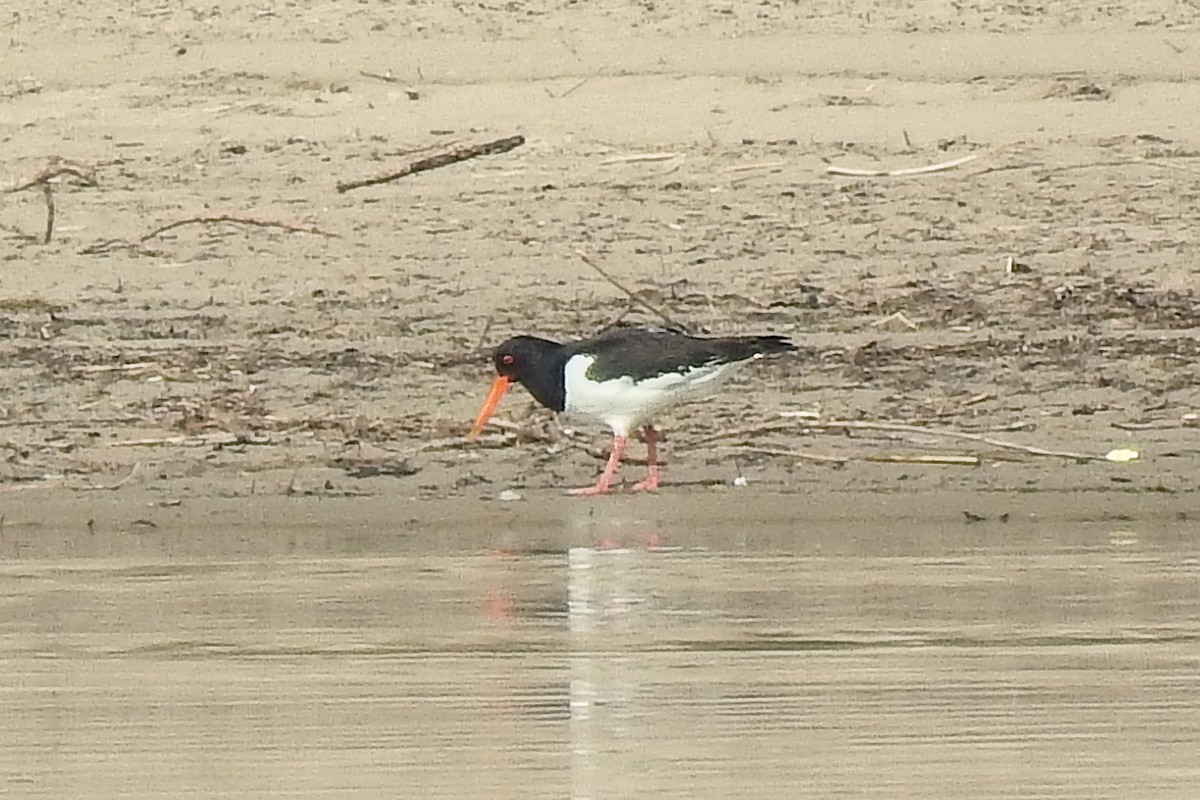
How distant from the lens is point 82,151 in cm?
1452

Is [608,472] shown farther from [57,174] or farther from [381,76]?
[381,76]

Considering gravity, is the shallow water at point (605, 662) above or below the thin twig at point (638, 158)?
below

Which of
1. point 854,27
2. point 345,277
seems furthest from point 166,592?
point 854,27

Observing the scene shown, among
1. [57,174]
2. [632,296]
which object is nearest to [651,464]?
[632,296]

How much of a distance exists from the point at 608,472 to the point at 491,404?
493mm

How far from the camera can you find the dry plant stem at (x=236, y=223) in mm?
12938

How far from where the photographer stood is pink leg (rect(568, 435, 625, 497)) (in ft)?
32.2

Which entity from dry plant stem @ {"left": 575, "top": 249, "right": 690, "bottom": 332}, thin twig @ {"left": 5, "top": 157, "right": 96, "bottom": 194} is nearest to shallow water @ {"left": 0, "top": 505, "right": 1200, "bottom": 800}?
dry plant stem @ {"left": 575, "top": 249, "right": 690, "bottom": 332}

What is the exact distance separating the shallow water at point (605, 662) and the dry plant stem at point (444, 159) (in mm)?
4474

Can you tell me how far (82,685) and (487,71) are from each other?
935 cm

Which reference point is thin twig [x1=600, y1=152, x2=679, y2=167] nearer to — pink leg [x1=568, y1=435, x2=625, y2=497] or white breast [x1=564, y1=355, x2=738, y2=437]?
pink leg [x1=568, y1=435, x2=625, y2=497]

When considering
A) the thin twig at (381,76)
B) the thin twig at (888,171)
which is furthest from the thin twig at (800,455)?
the thin twig at (381,76)

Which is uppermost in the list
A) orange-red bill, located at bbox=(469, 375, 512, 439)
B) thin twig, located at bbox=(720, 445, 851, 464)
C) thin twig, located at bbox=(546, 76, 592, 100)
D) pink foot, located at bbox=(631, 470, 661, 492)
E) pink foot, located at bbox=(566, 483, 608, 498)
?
thin twig, located at bbox=(546, 76, 592, 100)

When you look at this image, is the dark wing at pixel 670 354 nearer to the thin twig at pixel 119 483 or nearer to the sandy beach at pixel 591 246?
the sandy beach at pixel 591 246
